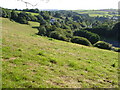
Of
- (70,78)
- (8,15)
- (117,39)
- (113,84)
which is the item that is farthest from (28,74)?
(117,39)

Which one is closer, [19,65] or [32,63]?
[19,65]

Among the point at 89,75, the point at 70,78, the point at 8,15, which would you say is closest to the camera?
the point at 70,78

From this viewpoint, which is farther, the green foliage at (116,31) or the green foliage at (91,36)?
the green foliage at (116,31)

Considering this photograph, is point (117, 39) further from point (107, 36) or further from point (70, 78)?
point (70, 78)

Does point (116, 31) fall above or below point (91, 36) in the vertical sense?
above

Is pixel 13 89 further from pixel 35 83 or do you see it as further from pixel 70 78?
pixel 70 78

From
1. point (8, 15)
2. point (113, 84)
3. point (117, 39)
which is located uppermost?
point (8, 15)

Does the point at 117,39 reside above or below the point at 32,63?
below

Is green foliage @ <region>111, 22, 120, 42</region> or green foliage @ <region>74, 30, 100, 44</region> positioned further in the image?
green foliage @ <region>111, 22, 120, 42</region>

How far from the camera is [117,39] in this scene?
373ft

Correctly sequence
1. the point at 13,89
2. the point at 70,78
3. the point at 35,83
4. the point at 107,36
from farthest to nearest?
1. the point at 107,36
2. the point at 70,78
3. the point at 35,83
4. the point at 13,89

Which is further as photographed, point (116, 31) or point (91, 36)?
point (116, 31)

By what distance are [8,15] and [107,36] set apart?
251 ft

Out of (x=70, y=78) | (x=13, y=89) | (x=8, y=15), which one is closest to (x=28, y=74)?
(x=13, y=89)
